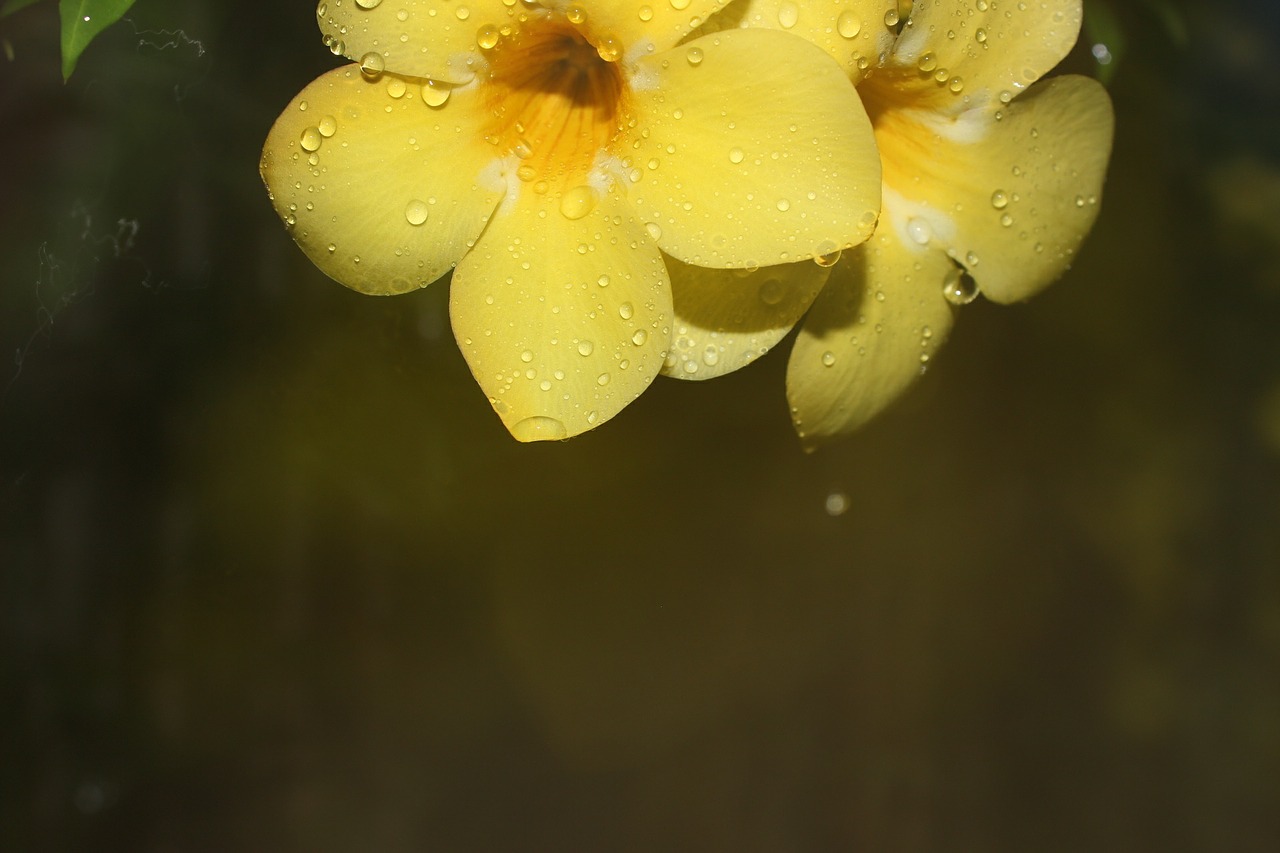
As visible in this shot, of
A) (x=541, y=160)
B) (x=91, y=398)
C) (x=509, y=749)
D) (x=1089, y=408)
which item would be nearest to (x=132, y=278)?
(x=91, y=398)

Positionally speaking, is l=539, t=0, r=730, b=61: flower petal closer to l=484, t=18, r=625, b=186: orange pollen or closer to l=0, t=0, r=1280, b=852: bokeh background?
l=484, t=18, r=625, b=186: orange pollen

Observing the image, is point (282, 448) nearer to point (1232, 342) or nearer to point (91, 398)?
point (91, 398)

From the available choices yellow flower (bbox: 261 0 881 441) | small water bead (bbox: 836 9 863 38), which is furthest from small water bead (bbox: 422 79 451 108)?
small water bead (bbox: 836 9 863 38)

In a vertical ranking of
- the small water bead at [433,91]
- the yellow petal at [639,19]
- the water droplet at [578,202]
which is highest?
the yellow petal at [639,19]

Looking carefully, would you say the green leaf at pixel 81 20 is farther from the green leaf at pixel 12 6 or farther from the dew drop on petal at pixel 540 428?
the dew drop on petal at pixel 540 428

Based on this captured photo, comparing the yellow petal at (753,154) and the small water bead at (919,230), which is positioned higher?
the yellow petal at (753,154)

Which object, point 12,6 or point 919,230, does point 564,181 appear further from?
point 12,6

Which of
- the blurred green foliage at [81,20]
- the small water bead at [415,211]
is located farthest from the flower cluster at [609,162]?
the blurred green foliage at [81,20]

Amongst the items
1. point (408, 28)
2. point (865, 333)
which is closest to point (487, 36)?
point (408, 28)

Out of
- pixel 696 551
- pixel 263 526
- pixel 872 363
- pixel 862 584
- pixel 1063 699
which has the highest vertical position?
pixel 872 363
